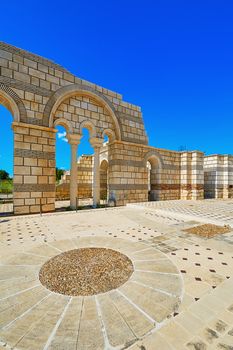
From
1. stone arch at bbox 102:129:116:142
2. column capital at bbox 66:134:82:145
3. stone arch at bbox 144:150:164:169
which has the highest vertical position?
stone arch at bbox 102:129:116:142

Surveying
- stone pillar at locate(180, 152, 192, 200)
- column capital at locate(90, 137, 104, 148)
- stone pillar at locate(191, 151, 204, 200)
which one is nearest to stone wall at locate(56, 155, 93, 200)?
column capital at locate(90, 137, 104, 148)

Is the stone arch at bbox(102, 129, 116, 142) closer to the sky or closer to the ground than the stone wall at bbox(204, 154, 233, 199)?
closer to the sky

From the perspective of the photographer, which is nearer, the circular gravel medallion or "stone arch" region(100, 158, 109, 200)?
the circular gravel medallion

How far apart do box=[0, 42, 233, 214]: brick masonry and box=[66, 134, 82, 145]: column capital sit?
8.6 inches

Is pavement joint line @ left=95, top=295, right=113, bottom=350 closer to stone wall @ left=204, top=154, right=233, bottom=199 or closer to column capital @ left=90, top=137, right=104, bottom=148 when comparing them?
column capital @ left=90, top=137, right=104, bottom=148

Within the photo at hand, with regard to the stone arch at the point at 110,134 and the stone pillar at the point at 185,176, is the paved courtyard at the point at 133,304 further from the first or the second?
the stone pillar at the point at 185,176

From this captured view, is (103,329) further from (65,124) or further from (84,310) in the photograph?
(65,124)

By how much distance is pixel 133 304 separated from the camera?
2188mm

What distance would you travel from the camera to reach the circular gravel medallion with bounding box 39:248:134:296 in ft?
8.21

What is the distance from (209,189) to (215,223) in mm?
12073

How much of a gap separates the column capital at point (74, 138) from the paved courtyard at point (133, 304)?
614cm

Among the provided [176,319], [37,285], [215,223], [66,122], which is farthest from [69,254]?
[66,122]

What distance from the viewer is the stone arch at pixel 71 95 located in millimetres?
8391

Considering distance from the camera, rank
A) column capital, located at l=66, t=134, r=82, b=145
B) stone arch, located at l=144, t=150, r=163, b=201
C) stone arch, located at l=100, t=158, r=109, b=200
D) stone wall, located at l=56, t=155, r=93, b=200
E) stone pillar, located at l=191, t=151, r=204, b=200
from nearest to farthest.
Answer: column capital, located at l=66, t=134, r=82, b=145
stone arch, located at l=144, t=150, r=163, b=201
stone pillar, located at l=191, t=151, r=204, b=200
stone wall, located at l=56, t=155, r=93, b=200
stone arch, located at l=100, t=158, r=109, b=200
